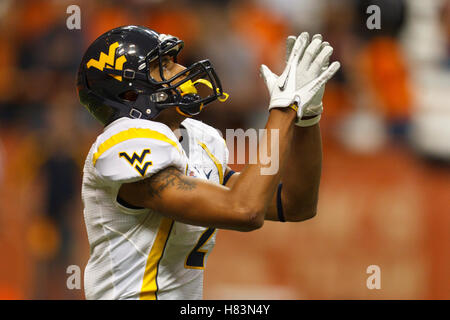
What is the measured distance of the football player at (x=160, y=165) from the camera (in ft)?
8.61

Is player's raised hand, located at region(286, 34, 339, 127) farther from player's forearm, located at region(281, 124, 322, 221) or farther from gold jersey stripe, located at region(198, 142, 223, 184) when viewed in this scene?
gold jersey stripe, located at region(198, 142, 223, 184)

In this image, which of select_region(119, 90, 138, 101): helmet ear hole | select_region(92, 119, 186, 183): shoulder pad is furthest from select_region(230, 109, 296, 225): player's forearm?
select_region(119, 90, 138, 101): helmet ear hole

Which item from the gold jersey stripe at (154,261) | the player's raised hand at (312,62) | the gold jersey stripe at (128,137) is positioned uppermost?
the player's raised hand at (312,62)

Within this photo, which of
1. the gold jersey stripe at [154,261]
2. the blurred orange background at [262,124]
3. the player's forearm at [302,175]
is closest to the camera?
the gold jersey stripe at [154,261]

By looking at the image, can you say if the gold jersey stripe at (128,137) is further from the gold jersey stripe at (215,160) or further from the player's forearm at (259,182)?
the gold jersey stripe at (215,160)

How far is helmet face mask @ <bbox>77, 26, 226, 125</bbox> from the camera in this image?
9.46 ft

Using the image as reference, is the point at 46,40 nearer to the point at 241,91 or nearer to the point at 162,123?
the point at 241,91

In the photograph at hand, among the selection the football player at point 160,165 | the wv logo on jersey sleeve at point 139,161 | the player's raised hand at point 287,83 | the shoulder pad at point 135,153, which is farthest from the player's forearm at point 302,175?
the wv logo on jersey sleeve at point 139,161

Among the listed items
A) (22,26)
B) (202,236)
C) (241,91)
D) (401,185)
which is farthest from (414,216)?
(22,26)

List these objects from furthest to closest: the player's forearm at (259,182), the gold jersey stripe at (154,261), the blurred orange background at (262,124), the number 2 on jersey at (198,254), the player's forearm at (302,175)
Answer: the blurred orange background at (262,124) → the player's forearm at (302,175) → the number 2 on jersey at (198,254) → the gold jersey stripe at (154,261) → the player's forearm at (259,182)

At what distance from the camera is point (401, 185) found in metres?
5.75

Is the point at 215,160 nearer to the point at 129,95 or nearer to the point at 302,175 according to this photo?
the point at 302,175

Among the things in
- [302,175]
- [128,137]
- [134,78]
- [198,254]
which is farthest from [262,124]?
[128,137]
